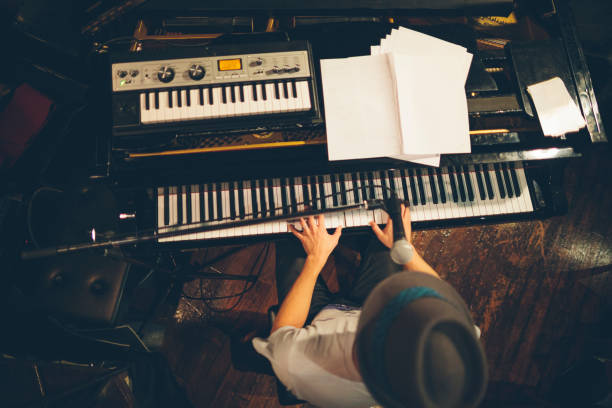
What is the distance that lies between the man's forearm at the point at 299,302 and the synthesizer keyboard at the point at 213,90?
860mm

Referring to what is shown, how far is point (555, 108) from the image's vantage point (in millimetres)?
1883

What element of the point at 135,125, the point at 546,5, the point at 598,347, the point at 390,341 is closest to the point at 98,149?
the point at 135,125

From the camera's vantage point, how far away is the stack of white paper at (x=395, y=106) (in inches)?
70.0

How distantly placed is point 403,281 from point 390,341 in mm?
208

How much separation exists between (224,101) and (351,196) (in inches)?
36.3

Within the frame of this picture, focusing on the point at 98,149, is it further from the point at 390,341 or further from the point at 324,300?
the point at 390,341

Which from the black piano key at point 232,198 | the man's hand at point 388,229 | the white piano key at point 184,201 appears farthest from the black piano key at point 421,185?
the white piano key at point 184,201

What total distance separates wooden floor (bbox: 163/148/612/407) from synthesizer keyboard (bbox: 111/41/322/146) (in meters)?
1.50

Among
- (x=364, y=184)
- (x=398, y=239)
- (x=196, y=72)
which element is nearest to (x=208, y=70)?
(x=196, y=72)

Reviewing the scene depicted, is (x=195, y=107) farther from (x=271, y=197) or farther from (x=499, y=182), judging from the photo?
(x=499, y=182)

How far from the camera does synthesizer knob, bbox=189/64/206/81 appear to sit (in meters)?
1.77

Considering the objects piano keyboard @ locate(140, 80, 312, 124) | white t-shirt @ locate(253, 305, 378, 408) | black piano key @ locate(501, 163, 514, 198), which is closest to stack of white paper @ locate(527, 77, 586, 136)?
black piano key @ locate(501, 163, 514, 198)

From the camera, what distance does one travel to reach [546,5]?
1980mm

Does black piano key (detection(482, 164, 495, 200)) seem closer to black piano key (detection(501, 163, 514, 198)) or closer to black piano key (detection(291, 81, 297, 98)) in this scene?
black piano key (detection(501, 163, 514, 198))
